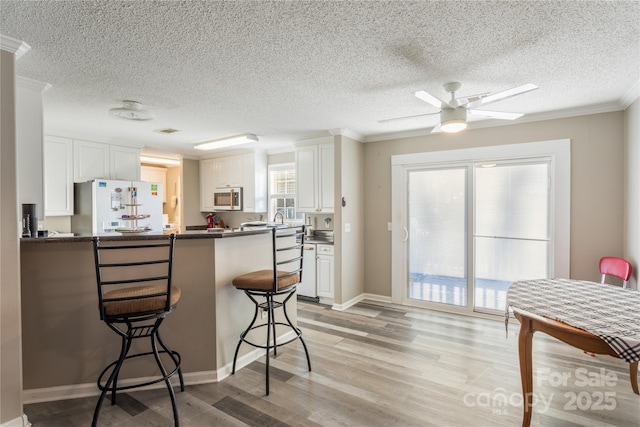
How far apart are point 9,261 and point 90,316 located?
631mm

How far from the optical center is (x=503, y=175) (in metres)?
3.80

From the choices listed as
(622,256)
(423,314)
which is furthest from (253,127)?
(622,256)

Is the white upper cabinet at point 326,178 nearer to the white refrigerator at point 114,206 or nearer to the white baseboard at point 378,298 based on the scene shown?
the white baseboard at point 378,298

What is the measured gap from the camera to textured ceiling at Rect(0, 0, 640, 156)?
1.67 meters

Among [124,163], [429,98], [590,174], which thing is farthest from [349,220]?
[124,163]

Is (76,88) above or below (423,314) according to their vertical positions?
above

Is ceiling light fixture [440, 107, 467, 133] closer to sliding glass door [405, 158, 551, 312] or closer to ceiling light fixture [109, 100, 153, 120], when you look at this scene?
sliding glass door [405, 158, 551, 312]

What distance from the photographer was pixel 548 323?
1674 mm

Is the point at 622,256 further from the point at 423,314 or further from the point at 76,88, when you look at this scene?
the point at 76,88

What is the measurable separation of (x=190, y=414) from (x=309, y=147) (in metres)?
3.57

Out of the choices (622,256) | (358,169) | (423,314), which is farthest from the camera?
(358,169)

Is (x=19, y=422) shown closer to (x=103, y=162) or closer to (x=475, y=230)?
(x=103, y=162)

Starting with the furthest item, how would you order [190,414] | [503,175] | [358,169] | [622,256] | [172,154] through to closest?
1. [172,154]
2. [358,169]
3. [503,175]
4. [622,256]
5. [190,414]

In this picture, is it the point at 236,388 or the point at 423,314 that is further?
the point at 423,314
